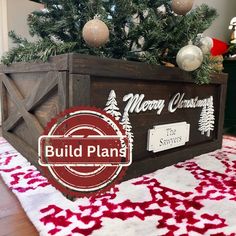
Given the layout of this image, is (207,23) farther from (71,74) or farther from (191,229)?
(191,229)

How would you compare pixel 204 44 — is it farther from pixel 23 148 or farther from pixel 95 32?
pixel 23 148

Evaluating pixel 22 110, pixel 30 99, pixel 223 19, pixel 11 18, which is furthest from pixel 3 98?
pixel 223 19

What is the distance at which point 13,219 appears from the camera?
25.0 inches

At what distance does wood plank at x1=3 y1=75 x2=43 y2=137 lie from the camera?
92 centimetres

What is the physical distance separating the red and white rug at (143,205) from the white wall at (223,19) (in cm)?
160

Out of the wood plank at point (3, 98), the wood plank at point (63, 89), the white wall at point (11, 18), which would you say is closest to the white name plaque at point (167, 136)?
the wood plank at point (63, 89)

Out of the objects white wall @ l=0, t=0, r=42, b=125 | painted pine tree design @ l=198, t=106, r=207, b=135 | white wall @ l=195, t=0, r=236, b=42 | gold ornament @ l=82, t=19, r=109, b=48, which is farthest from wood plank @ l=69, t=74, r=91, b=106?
white wall @ l=195, t=0, r=236, b=42

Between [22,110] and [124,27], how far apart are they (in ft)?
1.72

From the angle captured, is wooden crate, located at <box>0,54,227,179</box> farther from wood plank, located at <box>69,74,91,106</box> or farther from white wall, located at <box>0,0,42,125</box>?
white wall, located at <box>0,0,42,125</box>

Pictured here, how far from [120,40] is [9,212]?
66 cm

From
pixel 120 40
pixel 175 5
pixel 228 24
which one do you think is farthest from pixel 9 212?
pixel 228 24

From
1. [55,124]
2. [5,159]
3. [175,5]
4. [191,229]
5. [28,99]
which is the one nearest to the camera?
[191,229]

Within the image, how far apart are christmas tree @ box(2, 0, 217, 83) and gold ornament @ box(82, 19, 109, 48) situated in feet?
0.21

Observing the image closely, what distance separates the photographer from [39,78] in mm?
892
